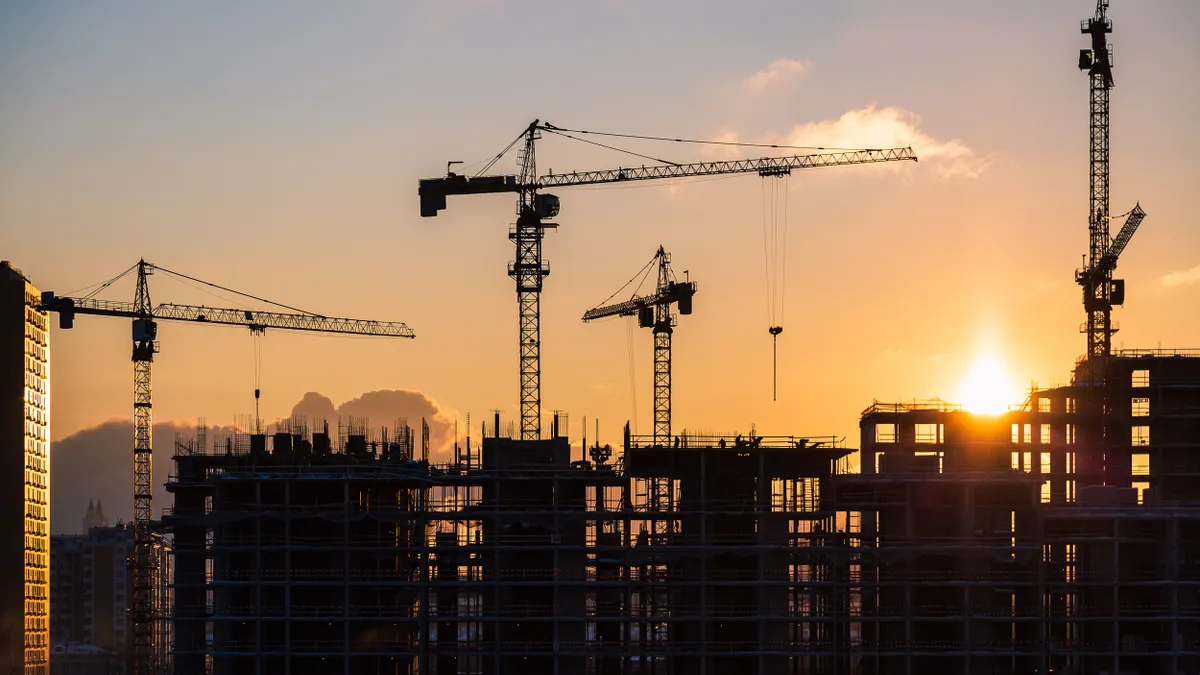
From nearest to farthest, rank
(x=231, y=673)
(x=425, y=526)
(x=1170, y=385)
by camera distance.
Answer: (x=231, y=673)
(x=425, y=526)
(x=1170, y=385)

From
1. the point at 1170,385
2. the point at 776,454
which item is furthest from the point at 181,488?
the point at 1170,385

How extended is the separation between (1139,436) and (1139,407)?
239 cm

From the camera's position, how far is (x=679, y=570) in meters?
122

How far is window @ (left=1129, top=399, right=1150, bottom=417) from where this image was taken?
151 metres

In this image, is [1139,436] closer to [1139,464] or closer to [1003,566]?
[1139,464]

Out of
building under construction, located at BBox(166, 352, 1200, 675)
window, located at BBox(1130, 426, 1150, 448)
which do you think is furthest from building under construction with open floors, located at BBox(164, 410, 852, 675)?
window, located at BBox(1130, 426, 1150, 448)

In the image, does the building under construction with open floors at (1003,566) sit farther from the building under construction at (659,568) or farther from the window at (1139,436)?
the window at (1139,436)

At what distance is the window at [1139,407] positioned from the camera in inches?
5950

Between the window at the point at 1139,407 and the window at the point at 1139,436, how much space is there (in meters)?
1.13

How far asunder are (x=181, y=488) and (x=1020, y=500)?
56503 millimetres

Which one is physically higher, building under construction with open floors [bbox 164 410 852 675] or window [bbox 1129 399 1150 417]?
window [bbox 1129 399 1150 417]

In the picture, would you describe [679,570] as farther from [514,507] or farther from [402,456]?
[402,456]

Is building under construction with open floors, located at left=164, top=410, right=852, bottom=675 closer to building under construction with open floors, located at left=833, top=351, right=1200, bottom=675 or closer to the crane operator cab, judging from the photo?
building under construction with open floors, located at left=833, top=351, right=1200, bottom=675

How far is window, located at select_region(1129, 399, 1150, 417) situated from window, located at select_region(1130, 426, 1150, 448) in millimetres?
1129
